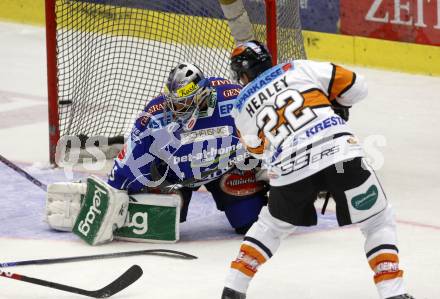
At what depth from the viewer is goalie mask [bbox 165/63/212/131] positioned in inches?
232

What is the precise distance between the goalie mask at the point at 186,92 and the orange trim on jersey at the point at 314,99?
3.38ft

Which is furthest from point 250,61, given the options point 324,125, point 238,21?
point 238,21

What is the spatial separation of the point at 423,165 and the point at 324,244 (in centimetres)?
167

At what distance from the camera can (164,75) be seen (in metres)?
8.20

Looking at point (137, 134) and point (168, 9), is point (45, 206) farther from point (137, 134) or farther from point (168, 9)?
point (168, 9)

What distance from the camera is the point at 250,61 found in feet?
16.7

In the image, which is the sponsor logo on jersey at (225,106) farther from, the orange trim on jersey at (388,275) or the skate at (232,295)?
the orange trim on jersey at (388,275)

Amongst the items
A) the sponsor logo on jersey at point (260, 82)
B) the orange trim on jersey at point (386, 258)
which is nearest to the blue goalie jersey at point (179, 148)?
the sponsor logo on jersey at point (260, 82)

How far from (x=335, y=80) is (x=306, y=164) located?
36cm

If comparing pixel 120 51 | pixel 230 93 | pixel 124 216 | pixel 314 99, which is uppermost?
pixel 314 99

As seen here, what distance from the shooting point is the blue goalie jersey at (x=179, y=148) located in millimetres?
6043

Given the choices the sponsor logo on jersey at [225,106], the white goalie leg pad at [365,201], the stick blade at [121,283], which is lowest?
the stick blade at [121,283]

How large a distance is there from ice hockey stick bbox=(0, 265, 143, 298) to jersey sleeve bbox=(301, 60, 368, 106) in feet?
3.61

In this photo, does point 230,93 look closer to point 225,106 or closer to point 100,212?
point 225,106
